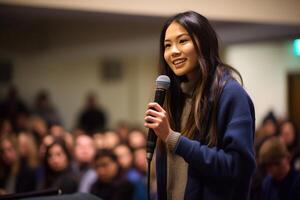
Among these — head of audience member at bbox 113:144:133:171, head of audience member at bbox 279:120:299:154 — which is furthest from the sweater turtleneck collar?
head of audience member at bbox 279:120:299:154

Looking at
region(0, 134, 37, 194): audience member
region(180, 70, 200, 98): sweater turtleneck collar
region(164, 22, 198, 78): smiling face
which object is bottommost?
region(0, 134, 37, 194): audience member

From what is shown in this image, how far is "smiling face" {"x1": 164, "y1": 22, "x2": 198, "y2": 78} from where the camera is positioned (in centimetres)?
152

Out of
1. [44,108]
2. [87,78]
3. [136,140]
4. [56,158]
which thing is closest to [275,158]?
[56,158]

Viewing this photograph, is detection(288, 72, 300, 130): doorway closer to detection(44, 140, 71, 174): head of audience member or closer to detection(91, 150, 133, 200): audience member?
detection(91, 150, 133, 200): audience member

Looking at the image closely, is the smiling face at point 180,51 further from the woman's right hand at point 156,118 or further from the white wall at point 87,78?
the white wall at point 87,78

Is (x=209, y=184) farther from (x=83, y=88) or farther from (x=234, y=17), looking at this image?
(x=83, y=88)

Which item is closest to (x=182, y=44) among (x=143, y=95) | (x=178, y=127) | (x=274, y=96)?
(x=178, y=127)

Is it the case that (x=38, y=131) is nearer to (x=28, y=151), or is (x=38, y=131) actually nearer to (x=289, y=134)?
(x=28, y=151)

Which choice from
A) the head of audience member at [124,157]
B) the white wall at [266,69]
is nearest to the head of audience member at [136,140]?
the head of audience member at [124,157]

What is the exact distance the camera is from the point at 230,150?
4.64ft

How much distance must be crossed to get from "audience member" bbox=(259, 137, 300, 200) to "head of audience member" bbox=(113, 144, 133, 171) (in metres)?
1.57

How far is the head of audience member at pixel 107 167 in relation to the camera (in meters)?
3.69

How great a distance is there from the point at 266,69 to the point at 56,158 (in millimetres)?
4176

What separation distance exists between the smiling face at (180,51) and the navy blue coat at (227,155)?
0.44 ft
